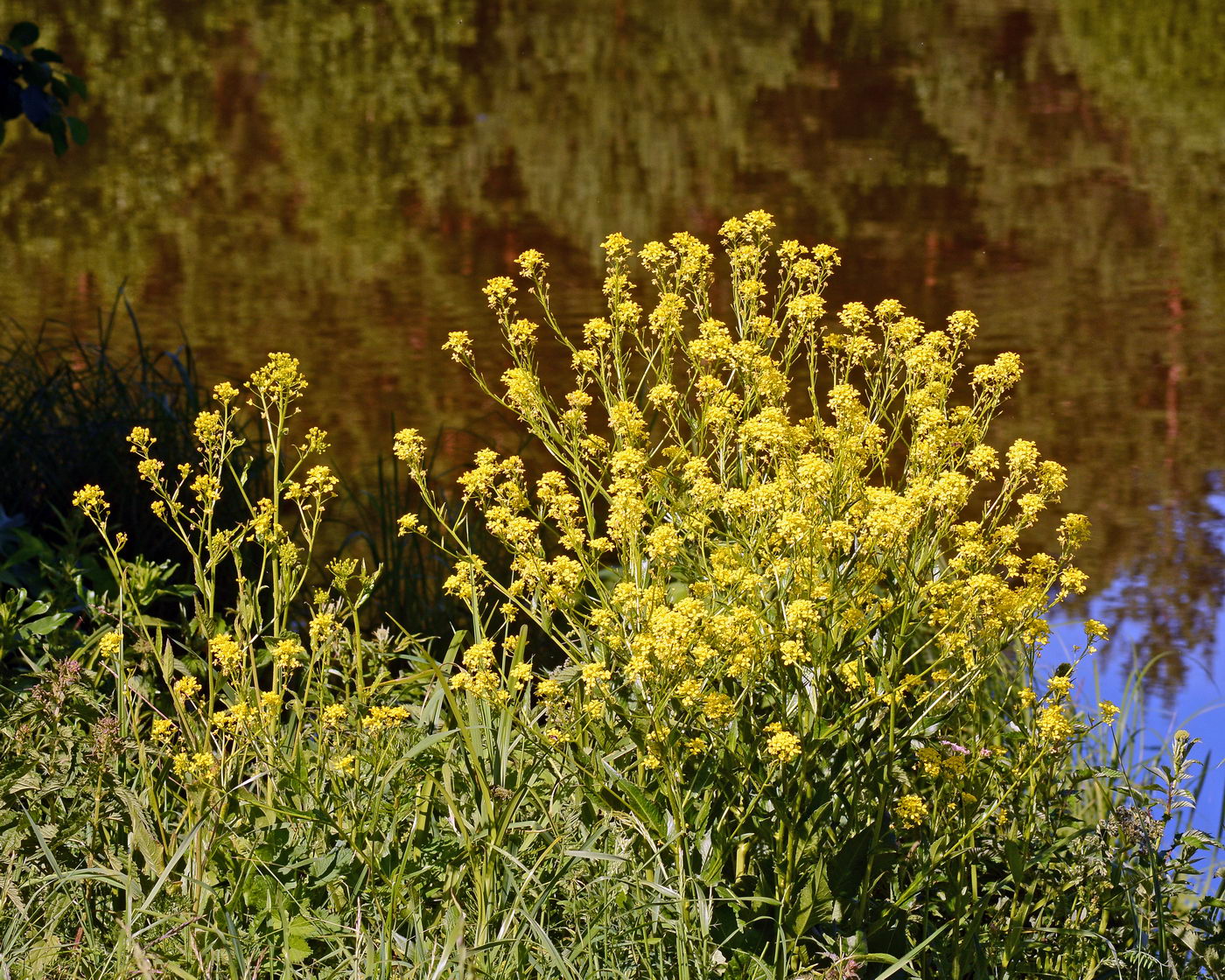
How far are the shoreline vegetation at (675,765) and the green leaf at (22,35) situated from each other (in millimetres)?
1893

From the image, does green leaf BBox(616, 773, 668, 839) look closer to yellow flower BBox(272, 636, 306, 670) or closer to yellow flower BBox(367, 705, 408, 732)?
yellow flower BBox(367, 705, 408, 732)

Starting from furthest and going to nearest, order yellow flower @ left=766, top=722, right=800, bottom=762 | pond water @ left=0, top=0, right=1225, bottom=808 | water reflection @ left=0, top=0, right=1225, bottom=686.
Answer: water reflection @ left=0, top=0, right=1225, bottom=686 < pond water @ left=0, top=0, right=1225, bottom=808 < yellow flower @ left=766, top=722, right=800, bottom=762

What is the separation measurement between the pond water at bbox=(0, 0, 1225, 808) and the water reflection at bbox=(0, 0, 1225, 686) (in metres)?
0.03

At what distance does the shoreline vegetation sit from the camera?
227 centimetres

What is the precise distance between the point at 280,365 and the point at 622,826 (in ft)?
3.58

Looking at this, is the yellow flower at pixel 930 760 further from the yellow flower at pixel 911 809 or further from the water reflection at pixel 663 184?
the water reflection at pixel 663 184

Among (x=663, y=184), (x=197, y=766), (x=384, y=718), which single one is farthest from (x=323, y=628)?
(x=663, y=184)

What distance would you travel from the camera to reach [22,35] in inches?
159

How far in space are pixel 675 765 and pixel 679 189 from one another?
7.90 m

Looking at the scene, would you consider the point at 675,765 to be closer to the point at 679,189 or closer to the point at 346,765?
the point at 346,765

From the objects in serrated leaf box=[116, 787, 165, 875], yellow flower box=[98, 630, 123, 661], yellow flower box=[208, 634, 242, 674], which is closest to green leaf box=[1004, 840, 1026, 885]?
yellow flower box=[208, 634, 242, 674]

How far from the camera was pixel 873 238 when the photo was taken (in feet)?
28.2

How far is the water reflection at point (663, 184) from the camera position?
20.5ft

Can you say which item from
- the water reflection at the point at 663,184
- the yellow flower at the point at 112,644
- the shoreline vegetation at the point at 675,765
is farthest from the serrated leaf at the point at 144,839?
the water reflection at the point at 663,184
